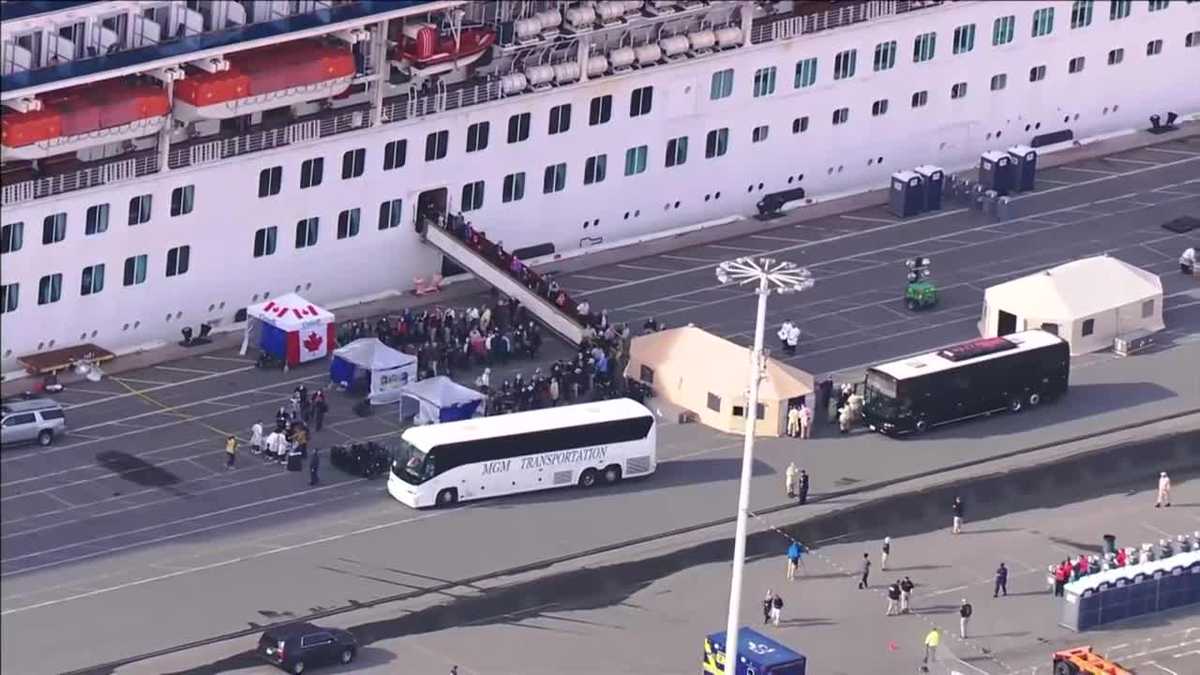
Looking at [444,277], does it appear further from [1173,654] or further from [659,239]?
[1173,654]

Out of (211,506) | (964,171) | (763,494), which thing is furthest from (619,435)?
(964,171)

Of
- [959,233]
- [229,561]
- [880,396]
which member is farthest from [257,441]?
[959,233]

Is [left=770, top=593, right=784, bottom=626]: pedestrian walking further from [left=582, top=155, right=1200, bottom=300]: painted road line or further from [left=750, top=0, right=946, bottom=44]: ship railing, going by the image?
[left=750, top=0, right=946, bottom=44]: ship railing

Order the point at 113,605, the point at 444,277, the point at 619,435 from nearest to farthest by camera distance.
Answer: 1. the point at 113,605
2. the point at 619,435
3. the point at 444,277

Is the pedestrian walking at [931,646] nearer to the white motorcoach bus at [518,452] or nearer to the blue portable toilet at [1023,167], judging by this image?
the white motorcoach bus at [518,452]

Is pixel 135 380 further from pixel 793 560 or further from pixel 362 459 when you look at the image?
pixel 793 560

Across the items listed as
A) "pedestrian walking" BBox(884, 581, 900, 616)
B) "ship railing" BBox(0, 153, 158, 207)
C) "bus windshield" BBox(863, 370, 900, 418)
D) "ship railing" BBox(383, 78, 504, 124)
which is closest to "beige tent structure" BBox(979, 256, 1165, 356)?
"bus windshield" BBox(863, 370, 900, 418)
